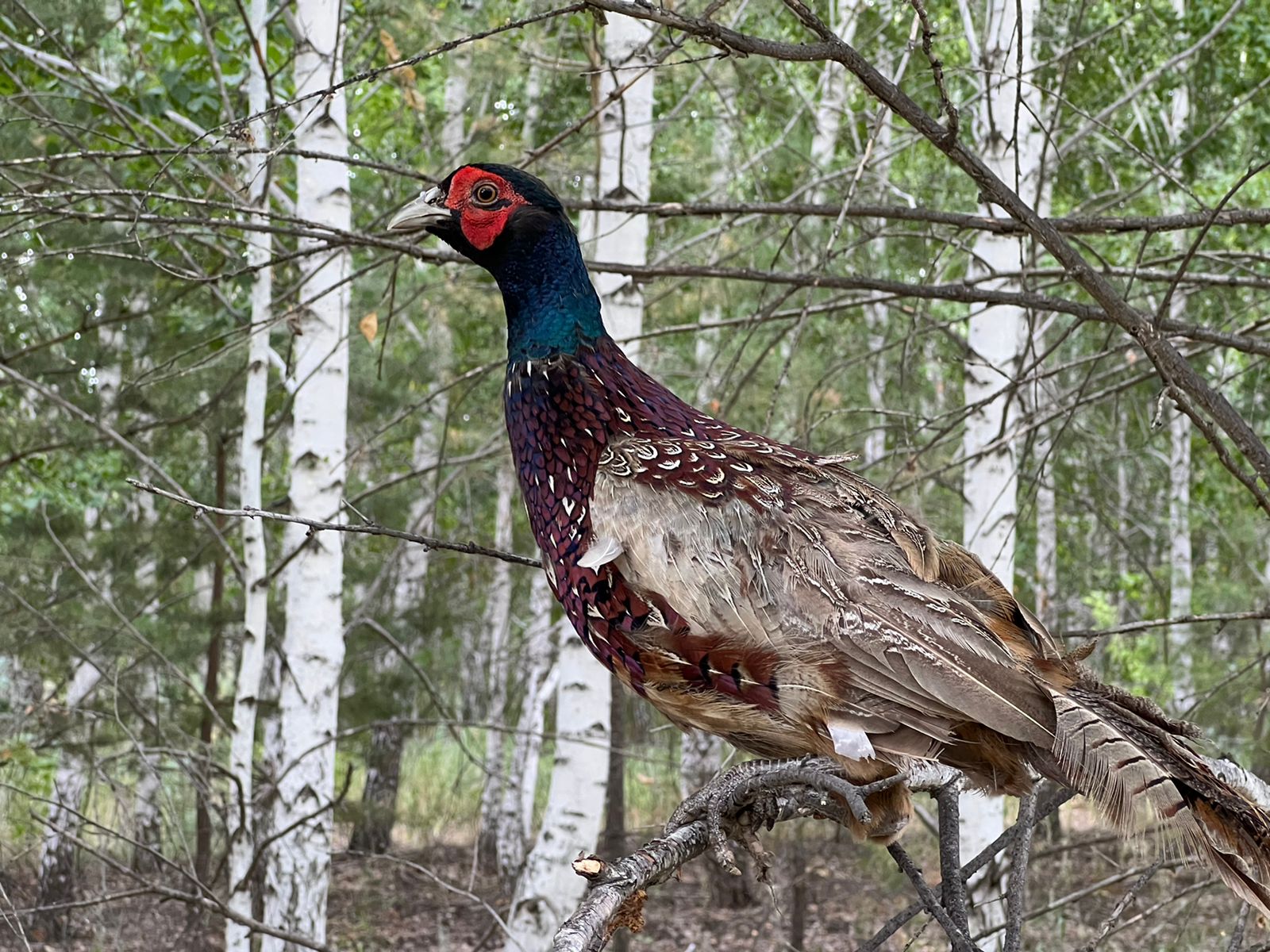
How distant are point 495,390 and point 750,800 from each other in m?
11.9

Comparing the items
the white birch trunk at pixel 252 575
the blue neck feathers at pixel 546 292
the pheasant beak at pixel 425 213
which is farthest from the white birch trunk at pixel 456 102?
the blue neck feathers at pixel 546 292

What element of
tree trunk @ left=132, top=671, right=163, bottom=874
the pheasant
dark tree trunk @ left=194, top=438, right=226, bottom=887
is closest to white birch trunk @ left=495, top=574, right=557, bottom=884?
dark tree trunk @ left=194, top=438, right=226, bottom=887

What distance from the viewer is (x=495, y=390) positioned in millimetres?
14141

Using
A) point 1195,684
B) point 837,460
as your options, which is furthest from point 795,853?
point 837,460

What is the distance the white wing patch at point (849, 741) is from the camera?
2.29 meters

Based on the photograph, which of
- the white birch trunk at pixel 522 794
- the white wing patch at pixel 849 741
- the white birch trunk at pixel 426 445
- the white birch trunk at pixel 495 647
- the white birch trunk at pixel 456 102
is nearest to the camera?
the white wing patch at pixel 849 741

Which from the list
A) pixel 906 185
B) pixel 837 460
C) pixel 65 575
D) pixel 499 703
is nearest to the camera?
pixel 837 460

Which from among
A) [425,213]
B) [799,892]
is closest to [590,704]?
[425,213]

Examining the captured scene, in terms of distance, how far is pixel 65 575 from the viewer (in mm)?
9859

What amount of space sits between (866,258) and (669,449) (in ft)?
23.1

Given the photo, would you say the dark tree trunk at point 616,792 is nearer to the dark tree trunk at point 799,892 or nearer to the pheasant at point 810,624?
the dark tree trunk at point 799,892

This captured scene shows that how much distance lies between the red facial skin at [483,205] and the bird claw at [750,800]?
4.48 feet

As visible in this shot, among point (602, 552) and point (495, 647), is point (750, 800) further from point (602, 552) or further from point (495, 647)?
point (495, 647)

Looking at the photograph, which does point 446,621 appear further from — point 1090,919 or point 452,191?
point 452,191
